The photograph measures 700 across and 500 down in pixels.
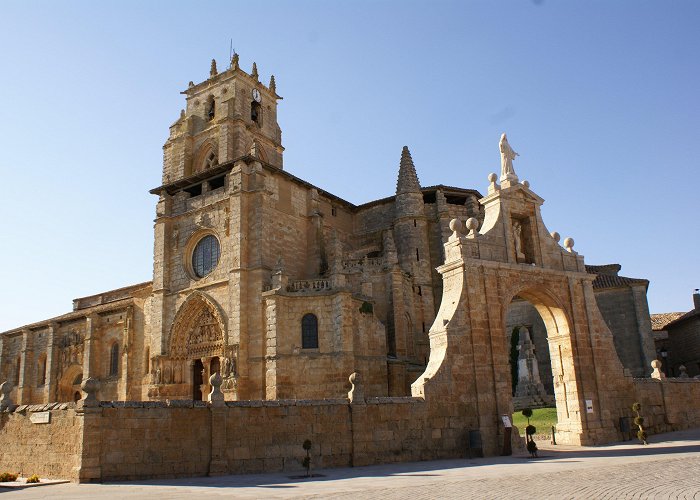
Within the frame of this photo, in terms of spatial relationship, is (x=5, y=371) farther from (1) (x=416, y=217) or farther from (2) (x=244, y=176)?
(1) (x=416, y=217)

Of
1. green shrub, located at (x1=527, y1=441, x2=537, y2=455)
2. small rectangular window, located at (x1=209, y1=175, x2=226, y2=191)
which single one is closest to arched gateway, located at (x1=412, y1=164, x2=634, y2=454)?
green shrub, located at (x1=527, y1=441, x2=537, y2=455)

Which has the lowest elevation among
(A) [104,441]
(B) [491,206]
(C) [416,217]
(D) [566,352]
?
(A) [104,441]

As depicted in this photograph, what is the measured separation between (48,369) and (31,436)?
26.7m

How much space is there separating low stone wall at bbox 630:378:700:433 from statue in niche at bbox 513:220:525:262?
571 cm

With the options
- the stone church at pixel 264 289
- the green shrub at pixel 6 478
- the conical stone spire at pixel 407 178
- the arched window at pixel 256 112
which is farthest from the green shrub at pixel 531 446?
the arched window at pixel 256 112

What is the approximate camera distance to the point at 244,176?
93.0 ft

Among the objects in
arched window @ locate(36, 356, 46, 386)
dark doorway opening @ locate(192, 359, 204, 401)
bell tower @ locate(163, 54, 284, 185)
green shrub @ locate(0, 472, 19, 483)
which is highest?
bell tower @ locate(163, 54, 284, 185)

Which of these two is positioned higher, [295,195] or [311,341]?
[295,195]

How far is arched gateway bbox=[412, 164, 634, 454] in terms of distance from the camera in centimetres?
1636

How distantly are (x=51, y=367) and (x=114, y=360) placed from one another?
5.96 m

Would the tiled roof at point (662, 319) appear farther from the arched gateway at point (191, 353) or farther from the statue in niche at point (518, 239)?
the arched gateway at point (191, 353)

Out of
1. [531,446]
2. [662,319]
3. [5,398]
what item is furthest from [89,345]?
[662,319]

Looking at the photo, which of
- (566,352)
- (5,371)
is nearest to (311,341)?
(566,352)

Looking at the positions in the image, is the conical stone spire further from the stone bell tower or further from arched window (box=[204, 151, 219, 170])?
arched window (box=[204, 151, 219, 170])
